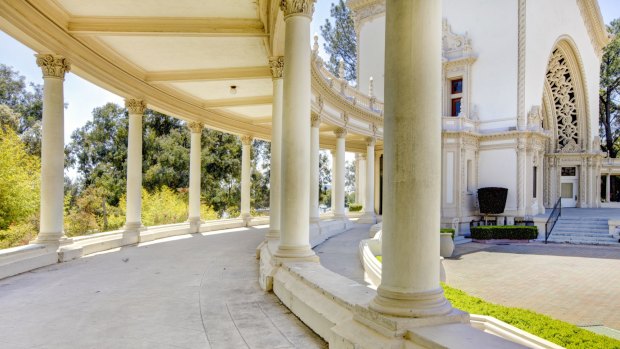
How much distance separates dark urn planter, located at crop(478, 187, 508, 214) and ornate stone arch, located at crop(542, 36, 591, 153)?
1313 centimetres

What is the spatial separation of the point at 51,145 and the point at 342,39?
1840 inches

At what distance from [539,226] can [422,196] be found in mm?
32701

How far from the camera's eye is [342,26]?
56.1 meters

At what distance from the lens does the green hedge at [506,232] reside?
3009cm

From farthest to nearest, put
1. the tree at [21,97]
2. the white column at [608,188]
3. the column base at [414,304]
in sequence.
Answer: the white column at [608,188] → the tree at [21,97] → the column base at [414,304]

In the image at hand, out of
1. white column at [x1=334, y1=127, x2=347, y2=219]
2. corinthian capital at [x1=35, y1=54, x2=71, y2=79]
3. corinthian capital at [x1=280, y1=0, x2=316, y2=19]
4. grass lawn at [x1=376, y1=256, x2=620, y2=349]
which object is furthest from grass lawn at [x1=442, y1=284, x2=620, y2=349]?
white column at [x1=334, y1=127, x2=347, y2=219]

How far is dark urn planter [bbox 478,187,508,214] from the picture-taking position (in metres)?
33.8

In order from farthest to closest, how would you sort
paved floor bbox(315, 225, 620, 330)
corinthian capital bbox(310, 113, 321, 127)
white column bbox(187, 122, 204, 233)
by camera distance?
white column bbox(187, 122, 204, 233)
corinthian capital bbox(310, 113, 321, 127)
paved floor bbox(315, 225, 620, 330)

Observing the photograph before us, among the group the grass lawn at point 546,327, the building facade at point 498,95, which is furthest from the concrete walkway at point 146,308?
the building facade at point 498,95

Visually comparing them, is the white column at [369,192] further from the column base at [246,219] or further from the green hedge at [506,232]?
the column base at [246,219]

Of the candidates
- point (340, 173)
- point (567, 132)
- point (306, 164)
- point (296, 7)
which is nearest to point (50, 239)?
point (306, 164)

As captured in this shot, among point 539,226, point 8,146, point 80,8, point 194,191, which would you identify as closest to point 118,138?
point 8,146

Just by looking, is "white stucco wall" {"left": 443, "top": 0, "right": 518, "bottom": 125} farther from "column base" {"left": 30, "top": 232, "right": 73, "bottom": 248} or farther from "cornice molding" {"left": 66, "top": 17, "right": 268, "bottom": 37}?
"column base" {"left": 30, "top": 232, "right": 73, "bottom": 248}

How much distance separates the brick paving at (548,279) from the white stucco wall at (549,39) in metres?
15.1
